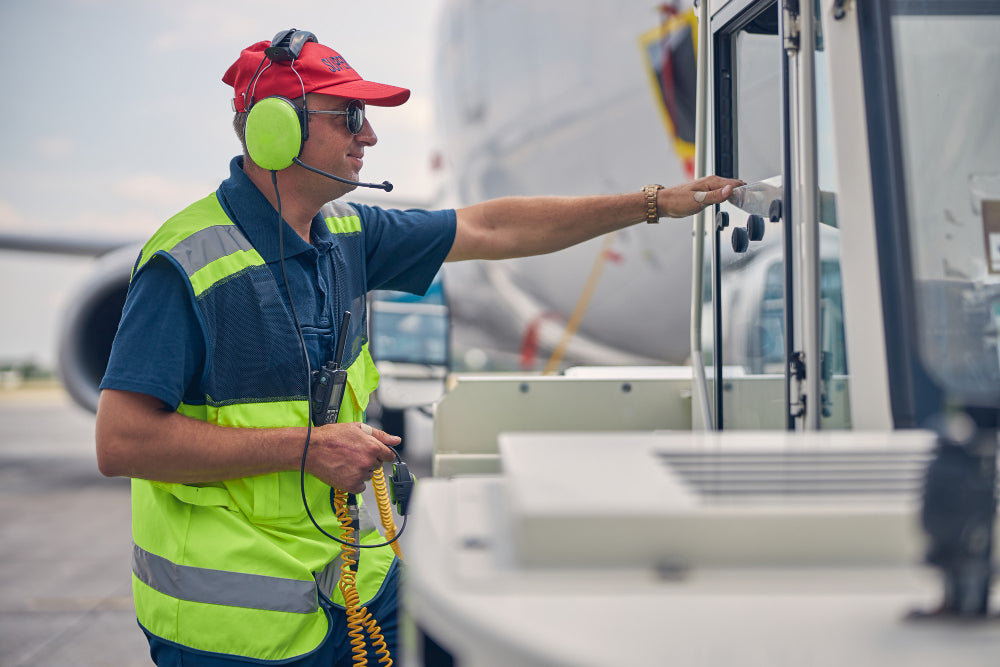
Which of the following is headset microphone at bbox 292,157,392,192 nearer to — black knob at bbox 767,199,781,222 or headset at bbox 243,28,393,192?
headset at bbox 243,28,393,192

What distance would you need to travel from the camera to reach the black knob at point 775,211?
159cm

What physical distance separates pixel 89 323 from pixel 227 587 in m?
5.00

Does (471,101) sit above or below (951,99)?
above

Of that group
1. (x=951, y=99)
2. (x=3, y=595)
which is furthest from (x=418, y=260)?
(x=3, y=595)

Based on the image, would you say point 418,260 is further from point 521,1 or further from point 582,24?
point 521,1

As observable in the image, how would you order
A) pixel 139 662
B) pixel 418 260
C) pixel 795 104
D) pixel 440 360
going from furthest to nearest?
pixel 440 360, pixel 139 662, pixel 418 260, pixel 795 104

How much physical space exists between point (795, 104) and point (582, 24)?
367 cm

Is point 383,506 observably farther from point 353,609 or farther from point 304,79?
point 304,79

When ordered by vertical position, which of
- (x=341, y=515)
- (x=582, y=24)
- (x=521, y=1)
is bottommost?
(x=341, y=515)

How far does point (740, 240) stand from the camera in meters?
1.90

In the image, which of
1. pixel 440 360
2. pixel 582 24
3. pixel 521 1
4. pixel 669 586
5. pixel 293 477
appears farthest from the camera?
pixel 440 360

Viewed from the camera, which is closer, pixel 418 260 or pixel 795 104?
pixel 795 104

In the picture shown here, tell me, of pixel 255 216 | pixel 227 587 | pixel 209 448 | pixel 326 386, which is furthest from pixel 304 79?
pixel 227 587

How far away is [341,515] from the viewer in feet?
5.65
